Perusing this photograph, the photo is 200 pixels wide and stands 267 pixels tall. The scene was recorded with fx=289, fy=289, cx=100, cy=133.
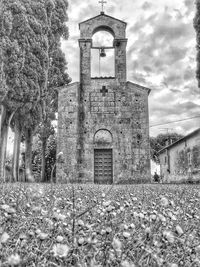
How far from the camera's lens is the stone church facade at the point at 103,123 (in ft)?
48.9

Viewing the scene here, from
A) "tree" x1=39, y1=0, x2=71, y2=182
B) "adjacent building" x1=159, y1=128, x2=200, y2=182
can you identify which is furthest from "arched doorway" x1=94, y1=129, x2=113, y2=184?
"adjacent building" x1=159, y1=128, x2=200, y2=182

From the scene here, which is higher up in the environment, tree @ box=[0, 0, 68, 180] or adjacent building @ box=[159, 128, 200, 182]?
tree @ box=[0, 0, 68, 180]

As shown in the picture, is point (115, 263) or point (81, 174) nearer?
point (115, 263)

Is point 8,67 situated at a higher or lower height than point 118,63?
lower

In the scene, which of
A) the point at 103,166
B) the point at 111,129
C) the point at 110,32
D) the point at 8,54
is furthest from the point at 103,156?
the point at 8,54

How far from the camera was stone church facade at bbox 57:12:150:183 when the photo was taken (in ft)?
48.9

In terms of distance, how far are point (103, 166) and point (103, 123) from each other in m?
2.27

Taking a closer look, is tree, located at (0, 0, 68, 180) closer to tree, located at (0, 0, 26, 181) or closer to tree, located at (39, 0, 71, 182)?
tree, located at (0, 0, 26, 181)

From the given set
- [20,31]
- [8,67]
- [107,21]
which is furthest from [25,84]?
[107,21]

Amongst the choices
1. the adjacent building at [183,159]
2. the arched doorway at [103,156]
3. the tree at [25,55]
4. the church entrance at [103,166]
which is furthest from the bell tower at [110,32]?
the adjacent building at [183,159]

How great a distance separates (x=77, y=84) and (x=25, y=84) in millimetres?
4277

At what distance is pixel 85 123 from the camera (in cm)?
1538

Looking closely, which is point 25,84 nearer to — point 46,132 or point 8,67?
point 8,67

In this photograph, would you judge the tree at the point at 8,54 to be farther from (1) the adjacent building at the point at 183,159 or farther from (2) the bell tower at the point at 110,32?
(1) the adjacent building at the point at 183,159
